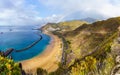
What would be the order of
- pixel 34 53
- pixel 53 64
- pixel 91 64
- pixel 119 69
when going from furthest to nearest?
pixel 34 53 < pixel 53 64 < pixel 91 64 < pixel 119 69

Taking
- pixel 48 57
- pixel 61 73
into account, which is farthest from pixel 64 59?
pixel 61 73

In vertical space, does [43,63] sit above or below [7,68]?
below

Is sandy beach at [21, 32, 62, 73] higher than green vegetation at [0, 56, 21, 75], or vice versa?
green vegetation at [0, 56, 21, 75]

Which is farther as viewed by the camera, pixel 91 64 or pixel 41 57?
pixel 41 57

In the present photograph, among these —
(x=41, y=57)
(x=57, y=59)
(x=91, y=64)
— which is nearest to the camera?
(x=91, y=64)

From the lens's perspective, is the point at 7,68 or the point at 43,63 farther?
the point at 43,63

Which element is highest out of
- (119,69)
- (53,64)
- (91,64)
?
(119,69)

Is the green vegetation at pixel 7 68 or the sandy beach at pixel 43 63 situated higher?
the green vegetation at pixel 7 68

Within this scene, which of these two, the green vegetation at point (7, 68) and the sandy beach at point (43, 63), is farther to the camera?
the sandy beach at point (43, 63)

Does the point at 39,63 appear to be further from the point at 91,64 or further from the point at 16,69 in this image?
the point at 16,69

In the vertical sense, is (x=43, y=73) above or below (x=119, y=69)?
below

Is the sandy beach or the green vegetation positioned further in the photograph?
the sandy beach
